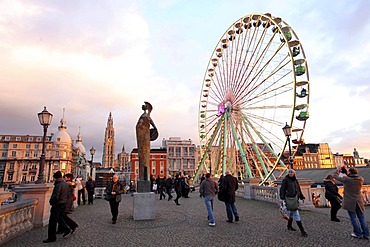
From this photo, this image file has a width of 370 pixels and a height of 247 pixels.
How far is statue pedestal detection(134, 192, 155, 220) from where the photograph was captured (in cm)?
941

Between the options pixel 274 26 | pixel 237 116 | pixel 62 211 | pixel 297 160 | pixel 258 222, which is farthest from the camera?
pixel 297 160

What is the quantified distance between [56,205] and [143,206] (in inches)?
136

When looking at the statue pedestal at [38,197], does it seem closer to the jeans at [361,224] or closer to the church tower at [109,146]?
the jeans at [361,224]

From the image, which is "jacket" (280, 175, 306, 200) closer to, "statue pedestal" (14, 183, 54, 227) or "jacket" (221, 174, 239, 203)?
"jacket" (221, 174, 239, 203)

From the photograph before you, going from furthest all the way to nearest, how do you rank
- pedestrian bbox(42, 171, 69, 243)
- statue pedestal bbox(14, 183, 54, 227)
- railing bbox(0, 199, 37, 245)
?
statue pedestal bbox(14, 183, 54, 227)
pedestrian bbox(42, 171, 69, 243)
railing bbox(0, 199, 37, 245)

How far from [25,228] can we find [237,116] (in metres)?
20.4

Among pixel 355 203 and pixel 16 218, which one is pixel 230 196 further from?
pixel 16 218

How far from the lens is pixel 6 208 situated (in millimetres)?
6465

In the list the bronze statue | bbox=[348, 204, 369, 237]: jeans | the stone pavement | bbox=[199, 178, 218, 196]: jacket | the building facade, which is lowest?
the stone pavement

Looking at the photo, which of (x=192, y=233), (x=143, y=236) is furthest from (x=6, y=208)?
(x=192, y=233)

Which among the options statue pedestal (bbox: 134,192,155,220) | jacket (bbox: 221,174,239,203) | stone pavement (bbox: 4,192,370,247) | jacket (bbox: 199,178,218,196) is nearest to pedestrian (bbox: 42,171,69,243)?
stone pavement (bbox: 4,192,370,247)

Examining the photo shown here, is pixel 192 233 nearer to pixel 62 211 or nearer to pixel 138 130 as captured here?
pixel 62 211

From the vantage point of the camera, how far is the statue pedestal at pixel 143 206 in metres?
9.41

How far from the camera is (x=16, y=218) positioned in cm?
716
